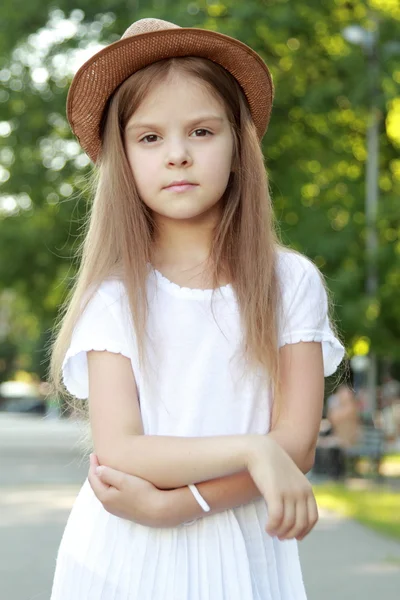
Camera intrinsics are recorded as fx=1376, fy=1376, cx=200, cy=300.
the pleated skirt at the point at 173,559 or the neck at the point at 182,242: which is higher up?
the neck at the point at 182,242

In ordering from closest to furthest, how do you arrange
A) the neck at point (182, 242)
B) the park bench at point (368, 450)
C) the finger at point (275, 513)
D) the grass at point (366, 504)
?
1. the finger at point (275, 513)
2. the neck at point (182, 242)
3. the grass at point (366, 504)
4. the park bench at point (368, 450)

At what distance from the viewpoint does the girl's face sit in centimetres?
257

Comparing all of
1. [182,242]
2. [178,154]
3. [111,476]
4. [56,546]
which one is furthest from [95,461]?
[56,546]

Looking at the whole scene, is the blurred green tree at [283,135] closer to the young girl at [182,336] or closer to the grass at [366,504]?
the grass at [366,504]

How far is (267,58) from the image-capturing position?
21.5m

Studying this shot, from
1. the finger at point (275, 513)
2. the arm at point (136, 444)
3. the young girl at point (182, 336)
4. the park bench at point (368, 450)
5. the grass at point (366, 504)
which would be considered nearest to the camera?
the finger at point (275, 513)

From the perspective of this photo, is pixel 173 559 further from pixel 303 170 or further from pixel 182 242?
pixel 303 170

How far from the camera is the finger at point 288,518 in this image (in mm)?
2236

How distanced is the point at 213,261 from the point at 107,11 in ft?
70.3

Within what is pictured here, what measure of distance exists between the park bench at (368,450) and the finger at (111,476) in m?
18.4

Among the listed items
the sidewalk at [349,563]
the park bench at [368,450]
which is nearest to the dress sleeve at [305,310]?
the sidewalk at [349,563]

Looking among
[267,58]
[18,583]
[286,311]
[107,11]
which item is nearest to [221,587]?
[286,311]

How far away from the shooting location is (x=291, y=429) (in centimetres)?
249

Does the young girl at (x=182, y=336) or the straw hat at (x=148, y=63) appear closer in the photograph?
the young girl at (x=182, y=336)
